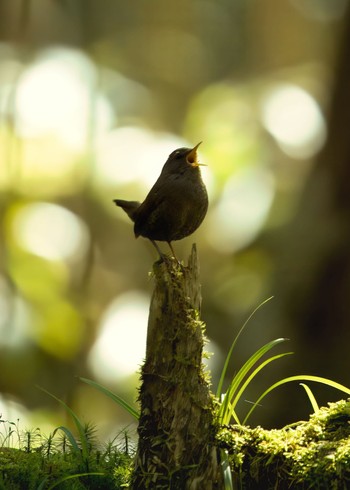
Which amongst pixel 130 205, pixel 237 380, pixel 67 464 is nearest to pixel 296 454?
pixel 237 380

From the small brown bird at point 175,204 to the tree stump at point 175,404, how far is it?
2.34 feet

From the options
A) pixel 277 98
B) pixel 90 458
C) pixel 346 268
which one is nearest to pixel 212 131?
pixel 277 98

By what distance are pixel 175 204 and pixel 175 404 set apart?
124 cm

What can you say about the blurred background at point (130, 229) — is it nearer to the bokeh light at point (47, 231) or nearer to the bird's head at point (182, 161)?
the bokeh light at point (47, 231)

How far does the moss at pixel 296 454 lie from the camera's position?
3059 millimetres

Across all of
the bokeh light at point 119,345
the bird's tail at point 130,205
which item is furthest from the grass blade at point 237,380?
the bokeh light at point 119,345

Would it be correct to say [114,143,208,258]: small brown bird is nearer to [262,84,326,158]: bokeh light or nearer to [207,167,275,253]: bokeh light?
[207,167,275,253]: bokeh light

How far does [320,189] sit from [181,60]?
16.3ft

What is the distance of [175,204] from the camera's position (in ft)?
13.6

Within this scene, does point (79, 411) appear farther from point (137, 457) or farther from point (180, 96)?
point (180, 96)

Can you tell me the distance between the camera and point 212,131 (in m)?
8.48

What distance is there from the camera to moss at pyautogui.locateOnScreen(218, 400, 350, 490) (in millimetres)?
3059

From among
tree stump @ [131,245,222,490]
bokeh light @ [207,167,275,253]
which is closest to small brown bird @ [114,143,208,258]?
tree stump @ [131,245,222,490]

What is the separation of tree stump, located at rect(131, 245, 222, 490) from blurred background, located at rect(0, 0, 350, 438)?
2650 mm
